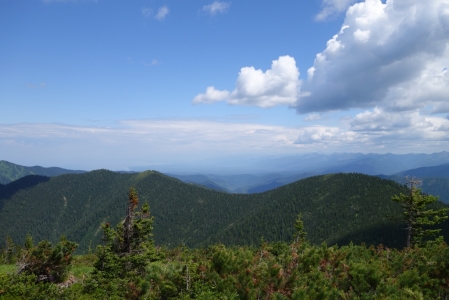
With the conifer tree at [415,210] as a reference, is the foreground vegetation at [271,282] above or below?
above

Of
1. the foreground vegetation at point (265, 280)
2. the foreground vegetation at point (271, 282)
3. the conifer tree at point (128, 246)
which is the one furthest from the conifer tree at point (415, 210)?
the conifer tree at point (128, 246)

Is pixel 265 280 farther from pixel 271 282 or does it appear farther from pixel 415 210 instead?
pixel 415 210

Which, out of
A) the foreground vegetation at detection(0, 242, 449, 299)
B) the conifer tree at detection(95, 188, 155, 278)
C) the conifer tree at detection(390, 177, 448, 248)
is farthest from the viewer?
the conifer tree at detection(390, 177, 448, 248)

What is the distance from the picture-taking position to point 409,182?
34906mm

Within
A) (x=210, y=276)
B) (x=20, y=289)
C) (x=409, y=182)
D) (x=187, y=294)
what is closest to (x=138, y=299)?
(x=187, y=294)

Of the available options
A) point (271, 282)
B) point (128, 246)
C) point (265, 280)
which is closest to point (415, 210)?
point (271, 282)

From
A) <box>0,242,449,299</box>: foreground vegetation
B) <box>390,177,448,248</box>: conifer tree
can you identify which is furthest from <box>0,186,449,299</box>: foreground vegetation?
<box>390,177,448,248</box>: conifer tree

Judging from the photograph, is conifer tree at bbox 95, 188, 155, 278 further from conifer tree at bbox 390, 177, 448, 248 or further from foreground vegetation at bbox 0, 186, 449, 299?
conifer tree at bbox 390, 177, 448, 248

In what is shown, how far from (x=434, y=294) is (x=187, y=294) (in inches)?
351

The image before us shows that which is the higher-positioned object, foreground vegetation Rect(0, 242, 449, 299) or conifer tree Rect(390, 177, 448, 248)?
foreground vegetation Rect(0, 242, 449, 299)

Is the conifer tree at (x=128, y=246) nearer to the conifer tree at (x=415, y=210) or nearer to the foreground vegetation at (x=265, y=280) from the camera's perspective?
the foreground vegetation at (x=265, y=280)

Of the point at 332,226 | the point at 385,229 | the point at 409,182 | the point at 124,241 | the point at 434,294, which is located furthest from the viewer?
the point at 332,226

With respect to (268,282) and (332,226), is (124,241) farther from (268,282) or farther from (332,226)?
(332,226)

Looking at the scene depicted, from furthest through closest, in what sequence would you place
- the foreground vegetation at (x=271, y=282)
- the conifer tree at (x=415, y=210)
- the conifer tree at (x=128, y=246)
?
the conifer tree at (x=415, y=210)
the conifer tree at (x=128, y=246)
the foreground vegetation at (x=271, y=282)
